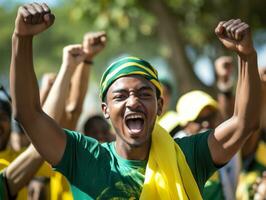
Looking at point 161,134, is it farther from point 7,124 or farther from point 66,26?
point 66,26

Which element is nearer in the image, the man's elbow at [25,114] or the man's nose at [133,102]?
the man's elbow at [25,114]

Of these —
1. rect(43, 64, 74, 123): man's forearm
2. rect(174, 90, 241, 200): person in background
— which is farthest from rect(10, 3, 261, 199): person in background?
rect(174, 90, 241, 200): person in background

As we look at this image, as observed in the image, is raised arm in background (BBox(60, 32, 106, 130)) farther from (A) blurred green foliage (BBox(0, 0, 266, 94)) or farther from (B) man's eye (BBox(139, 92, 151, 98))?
(A) blurred green foliage (BBox(0, 0, 266, 94))

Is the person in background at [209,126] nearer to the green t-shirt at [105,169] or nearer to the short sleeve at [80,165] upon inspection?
the green t-shirt at [105,169]

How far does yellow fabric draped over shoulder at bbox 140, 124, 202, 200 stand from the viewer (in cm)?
431

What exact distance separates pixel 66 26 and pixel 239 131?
1653 inches

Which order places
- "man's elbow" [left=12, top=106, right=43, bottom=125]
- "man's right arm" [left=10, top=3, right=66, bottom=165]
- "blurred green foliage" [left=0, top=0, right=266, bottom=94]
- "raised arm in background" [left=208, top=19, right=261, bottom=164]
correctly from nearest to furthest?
1. "man's right arm" [left=10, top=3, right=66, bottom=165]
2. "man's elbow" [left=12, top=106, right=43, bottom=125]
3. "raised arm in background" [left=208, top=19, right=261, bottom=164]
4. "blurred green foliage" [left=0, top=0, right=266, bottom=94]

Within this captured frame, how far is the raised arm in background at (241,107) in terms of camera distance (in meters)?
4.31

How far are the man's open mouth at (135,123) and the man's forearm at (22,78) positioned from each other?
499 mm

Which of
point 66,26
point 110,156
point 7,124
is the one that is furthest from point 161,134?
point 66,26

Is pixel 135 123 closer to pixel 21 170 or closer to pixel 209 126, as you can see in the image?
pixel 21 170

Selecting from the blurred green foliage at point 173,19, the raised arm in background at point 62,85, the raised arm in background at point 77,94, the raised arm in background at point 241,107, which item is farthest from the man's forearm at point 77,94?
the blurred green foliage at point 173,19

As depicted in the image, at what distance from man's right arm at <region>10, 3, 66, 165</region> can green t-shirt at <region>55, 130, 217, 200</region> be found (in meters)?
0.09

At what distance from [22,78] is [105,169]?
2.06 feet
